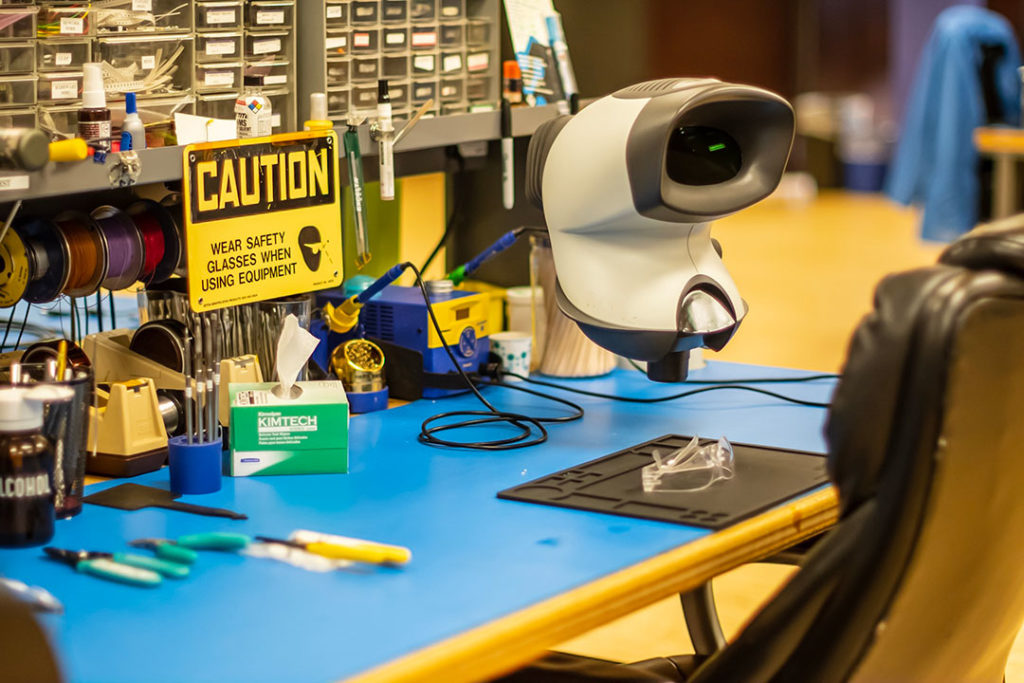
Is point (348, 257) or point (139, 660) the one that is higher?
point (348, 257)

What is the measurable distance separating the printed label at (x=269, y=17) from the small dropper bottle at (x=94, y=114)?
13.1 inches

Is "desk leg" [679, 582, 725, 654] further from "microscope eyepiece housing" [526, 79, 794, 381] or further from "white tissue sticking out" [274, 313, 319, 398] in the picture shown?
"white tissue sticking out" [274, 313, 319, 398]

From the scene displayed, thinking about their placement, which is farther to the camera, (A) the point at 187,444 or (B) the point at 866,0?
(B) the point at 866,0

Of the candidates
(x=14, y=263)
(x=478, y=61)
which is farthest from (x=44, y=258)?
(x=478, y=61)

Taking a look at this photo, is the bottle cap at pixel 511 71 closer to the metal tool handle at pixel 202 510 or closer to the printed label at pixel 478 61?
the printed label at pixel 478 61

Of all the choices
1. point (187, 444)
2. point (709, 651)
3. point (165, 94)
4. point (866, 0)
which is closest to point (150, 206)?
point (165, 94)

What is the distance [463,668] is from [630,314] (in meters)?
0.68

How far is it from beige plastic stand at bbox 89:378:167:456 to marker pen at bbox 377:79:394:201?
466mm

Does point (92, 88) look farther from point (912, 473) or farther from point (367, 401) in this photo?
point (912, 473)

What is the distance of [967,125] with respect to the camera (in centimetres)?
538

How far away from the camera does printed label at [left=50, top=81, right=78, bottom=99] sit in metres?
1.49

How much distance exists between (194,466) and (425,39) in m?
0.85

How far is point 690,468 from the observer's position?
1501mm

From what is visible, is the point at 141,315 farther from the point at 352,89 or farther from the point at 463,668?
the point at 463,668
